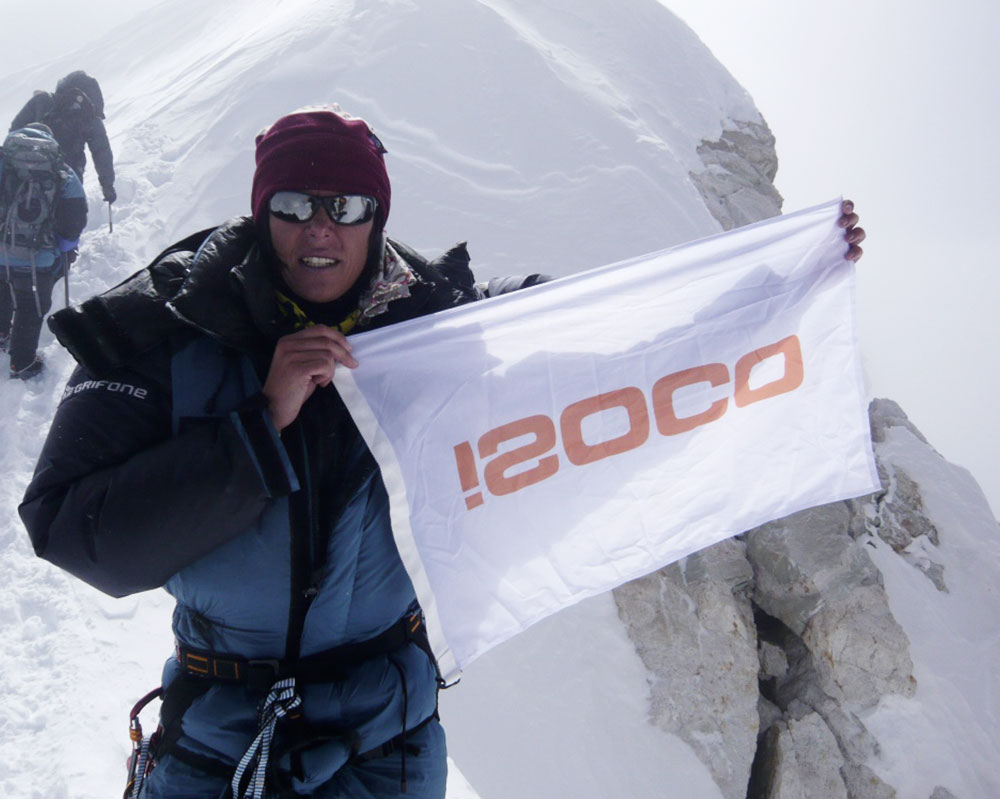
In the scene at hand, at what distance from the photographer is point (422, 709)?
217 cm

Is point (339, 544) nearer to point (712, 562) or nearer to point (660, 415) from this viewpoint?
point (660, 415)

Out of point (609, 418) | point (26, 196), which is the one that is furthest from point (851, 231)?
point (26, 196)

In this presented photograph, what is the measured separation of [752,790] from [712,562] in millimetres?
2508

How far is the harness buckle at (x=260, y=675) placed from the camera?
1994mm

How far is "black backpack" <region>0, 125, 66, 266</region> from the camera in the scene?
6539 millimetres

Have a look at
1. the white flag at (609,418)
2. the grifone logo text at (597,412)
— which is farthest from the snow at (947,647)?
the grifone logo text at (597,412)

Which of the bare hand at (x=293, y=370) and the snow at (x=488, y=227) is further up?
the bare hand at (x=293, y=370)

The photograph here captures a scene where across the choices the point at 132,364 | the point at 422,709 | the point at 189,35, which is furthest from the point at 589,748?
the point at 189,35

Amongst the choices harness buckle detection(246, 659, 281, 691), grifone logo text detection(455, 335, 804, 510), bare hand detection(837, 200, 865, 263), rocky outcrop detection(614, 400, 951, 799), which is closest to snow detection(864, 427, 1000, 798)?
rocky outcrop detection(614, 400, 951, 799)

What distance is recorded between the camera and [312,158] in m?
2.16

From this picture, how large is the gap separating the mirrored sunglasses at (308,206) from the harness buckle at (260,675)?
4.02ft

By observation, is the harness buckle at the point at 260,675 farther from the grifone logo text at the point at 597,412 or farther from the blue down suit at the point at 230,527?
the grifone logo text at the point at 597,412

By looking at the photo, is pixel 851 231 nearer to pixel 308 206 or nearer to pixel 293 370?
pixel 308 206

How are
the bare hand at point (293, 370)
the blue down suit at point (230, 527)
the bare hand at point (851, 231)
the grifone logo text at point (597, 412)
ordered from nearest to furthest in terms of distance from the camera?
the blue down suit at point (230, 527) < the bare hand at point (293, 370) < the grifone logo text at point (597, 412) < the bare hand at point (851, 231)
